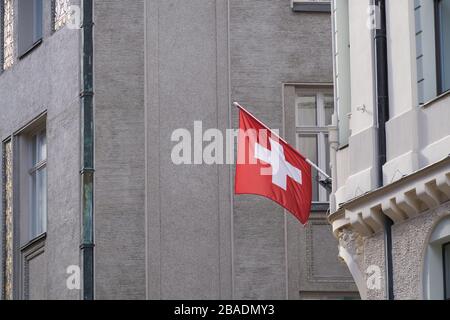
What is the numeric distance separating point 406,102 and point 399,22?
1.22 m

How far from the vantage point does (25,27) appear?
141ft

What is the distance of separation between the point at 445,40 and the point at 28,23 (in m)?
17.4

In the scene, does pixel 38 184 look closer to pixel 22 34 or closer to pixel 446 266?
pixel 22 34

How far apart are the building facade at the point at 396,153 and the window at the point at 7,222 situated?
14248 mm

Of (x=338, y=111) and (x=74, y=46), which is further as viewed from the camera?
(x=74, y=46)

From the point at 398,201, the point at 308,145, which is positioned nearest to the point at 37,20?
the point at 308,145

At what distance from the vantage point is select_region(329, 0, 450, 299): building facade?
26547 mm

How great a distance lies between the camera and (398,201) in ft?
88.5
